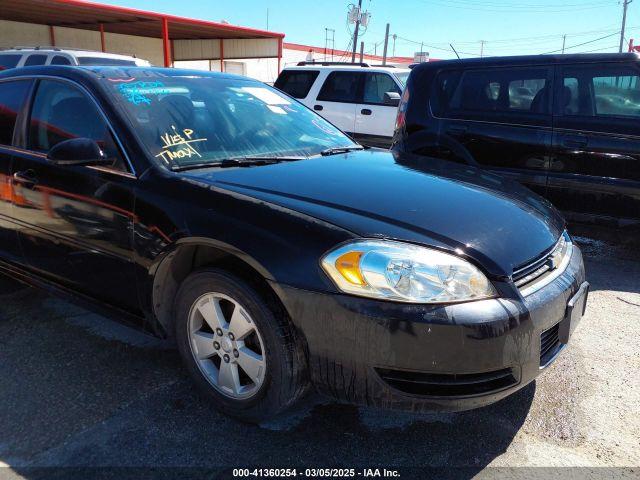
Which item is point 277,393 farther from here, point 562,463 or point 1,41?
point 1,41

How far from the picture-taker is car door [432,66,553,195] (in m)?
4.95

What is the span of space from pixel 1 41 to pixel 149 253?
828 inches

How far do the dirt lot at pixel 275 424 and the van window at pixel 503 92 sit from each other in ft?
8.46

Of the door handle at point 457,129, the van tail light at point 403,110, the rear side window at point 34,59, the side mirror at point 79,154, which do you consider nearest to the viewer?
the side mirror at point 79,154

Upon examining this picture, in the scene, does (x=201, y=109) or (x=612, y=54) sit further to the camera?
(x=612, y=54)

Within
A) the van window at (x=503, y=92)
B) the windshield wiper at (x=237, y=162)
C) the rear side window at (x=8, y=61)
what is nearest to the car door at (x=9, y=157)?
the windshield wiper at (x=237, y=162)

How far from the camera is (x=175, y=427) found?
2500mm

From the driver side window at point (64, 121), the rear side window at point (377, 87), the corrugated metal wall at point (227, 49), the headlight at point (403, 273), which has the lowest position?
the headlight at point (403, 273)

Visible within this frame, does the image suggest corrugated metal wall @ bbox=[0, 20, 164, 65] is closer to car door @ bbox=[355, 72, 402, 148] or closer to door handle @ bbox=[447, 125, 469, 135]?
car door @ bbox=[355, 72, 402, 148]

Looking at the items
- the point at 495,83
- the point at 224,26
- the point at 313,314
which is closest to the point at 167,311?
the point at 313,314

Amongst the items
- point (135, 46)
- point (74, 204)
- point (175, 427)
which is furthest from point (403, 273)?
point (135, 46)

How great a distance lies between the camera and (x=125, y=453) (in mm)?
2312

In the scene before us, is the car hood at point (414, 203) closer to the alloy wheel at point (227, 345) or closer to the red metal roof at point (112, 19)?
the alloy wheel at point (227, 345)

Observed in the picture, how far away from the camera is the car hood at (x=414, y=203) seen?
2.23 meters
